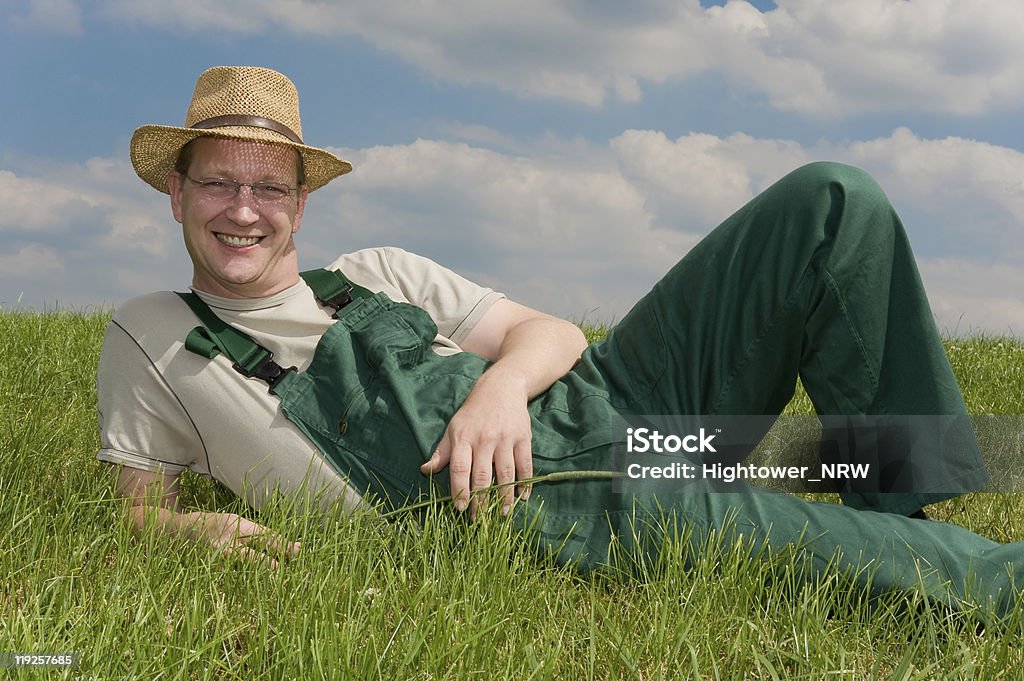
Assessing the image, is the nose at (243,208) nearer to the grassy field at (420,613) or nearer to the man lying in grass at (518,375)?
the man lying in grass at (518,375)

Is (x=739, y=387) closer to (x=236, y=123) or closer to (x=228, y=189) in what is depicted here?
(x=228, y=189)

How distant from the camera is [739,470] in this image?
330 cm

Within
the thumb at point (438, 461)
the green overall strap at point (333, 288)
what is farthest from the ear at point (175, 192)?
the thumb at point (438, 461)

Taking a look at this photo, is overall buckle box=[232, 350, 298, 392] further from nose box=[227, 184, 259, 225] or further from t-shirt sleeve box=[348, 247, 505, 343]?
t-shirt sleeve box=[348, 247, 505, 343]

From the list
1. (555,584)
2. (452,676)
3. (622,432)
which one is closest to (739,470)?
(622,432)

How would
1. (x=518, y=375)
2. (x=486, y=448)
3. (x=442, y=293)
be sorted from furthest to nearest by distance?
(x=442, y=293) < (x=518, y=375) < (x=486, y=448)

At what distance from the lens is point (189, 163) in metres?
3.64

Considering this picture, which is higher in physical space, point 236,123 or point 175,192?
point 236,123

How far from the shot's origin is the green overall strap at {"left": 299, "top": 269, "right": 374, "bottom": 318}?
362 cm

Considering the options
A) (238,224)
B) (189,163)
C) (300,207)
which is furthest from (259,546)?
(189,163)

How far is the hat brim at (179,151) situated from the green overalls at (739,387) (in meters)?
0.71

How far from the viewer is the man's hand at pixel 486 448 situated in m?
3.03

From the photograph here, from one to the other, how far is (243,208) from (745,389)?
201 cm

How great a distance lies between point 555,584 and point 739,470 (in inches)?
35.1
